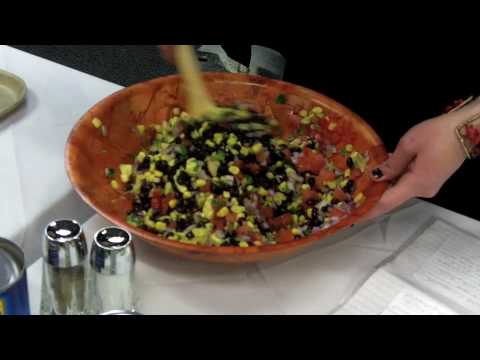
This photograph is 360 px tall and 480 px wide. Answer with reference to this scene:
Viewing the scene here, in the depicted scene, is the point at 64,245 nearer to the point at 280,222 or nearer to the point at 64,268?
the point at 64,268

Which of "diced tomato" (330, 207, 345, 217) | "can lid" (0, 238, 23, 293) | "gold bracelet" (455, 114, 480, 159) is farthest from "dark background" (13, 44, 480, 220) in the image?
"can lid" (0, 238, 23, 293)

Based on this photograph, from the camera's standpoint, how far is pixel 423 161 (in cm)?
96

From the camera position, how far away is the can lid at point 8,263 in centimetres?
66

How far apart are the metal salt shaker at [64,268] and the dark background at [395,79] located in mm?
799

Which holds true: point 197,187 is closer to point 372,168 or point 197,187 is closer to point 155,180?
point 155,180

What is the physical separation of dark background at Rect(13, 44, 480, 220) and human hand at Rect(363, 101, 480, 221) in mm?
196

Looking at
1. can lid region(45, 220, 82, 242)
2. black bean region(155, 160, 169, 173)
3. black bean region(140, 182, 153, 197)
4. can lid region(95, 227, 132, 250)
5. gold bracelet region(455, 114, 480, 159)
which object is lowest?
black bean region(140, 182, 153, 197)

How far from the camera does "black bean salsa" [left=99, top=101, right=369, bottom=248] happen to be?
0.92m

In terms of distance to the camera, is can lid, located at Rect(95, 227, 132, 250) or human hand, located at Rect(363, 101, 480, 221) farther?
human hand, located at Rect(363, 101, 480, 221)

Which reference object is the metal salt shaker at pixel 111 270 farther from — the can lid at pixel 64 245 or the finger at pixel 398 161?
the finger at pixel 398 161

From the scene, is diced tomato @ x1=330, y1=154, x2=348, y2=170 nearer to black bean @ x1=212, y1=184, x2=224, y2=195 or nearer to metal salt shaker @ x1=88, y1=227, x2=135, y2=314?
black bean @ x1=212, y1=184, x2=224, y2=195

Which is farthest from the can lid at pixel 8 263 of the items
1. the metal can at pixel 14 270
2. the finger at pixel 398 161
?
the finger at pixel 398 161
